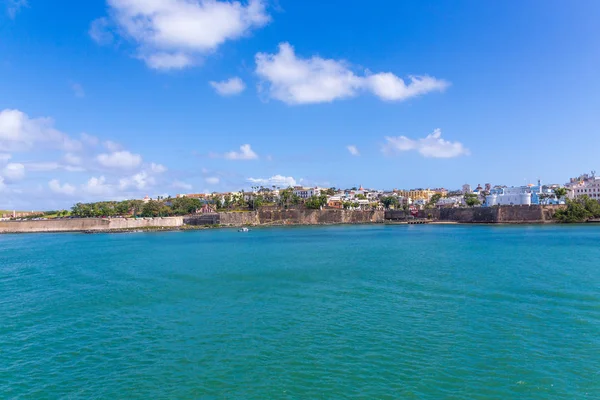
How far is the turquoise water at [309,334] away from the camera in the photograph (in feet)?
34.9

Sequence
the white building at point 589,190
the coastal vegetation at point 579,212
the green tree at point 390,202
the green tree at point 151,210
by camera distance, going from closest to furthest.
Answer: the coastal vegetation at point 579,212
the white building at point 589,190
the green tree at point 151,210
the green tree at point 390,202

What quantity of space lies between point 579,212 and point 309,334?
261 feet

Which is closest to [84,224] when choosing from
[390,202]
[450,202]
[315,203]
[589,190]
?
[315,203]

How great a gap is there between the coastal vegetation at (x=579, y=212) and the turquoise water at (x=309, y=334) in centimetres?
5657

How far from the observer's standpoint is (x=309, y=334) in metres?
14.4

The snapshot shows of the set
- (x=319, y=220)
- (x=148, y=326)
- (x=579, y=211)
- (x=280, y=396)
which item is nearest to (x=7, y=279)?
(x=148, y=326)

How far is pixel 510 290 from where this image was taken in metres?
20.0

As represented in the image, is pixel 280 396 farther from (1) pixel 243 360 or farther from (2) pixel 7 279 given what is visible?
(2) pixel 7 279

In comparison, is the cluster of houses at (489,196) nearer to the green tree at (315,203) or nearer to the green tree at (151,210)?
the green tree at (315,203)

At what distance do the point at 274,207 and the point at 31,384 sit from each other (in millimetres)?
92299

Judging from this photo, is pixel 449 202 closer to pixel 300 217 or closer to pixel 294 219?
pixel 300 217

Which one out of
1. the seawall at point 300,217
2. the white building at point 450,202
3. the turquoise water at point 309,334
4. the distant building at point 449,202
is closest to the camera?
the turquoise water at point 309,334

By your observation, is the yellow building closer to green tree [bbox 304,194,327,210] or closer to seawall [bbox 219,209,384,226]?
seawall [bbox 219,209,384,226]

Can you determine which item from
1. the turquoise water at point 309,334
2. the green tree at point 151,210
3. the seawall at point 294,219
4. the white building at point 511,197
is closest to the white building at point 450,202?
the white building at point 511,197
